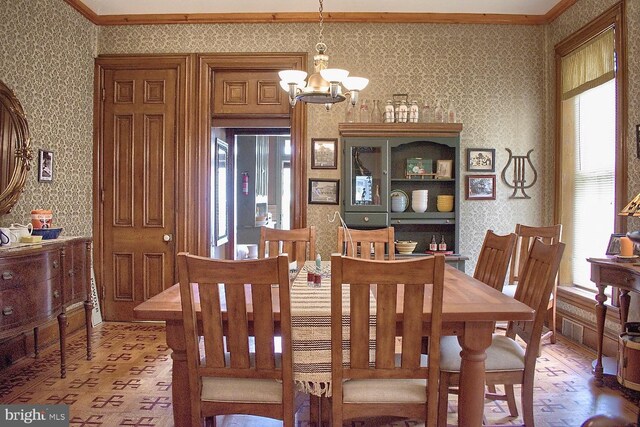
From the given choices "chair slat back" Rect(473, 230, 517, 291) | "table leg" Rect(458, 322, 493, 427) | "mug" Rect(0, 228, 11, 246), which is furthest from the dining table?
"mug" Rect(0, 228, 11, 246)

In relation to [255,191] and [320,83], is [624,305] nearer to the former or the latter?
[320,83]

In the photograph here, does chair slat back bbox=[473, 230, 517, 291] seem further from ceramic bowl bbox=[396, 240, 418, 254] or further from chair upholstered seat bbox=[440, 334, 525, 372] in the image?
ceramic bowl bbox=[396, 240, 418, 254]

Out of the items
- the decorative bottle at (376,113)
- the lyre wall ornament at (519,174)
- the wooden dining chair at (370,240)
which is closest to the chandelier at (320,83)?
the wooden dining chair at (370,240)

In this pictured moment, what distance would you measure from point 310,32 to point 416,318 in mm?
3612

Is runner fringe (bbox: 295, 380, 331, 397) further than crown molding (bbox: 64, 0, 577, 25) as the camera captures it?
No

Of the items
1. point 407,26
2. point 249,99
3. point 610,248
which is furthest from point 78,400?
point 407,26

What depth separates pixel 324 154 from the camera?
460 centimetres

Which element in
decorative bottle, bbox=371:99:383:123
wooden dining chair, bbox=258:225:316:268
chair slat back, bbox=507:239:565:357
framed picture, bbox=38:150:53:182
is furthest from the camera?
decorative bottle, bbox=371:99:383:123

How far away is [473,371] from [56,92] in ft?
12.7

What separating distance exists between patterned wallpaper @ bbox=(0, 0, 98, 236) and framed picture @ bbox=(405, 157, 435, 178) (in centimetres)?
304

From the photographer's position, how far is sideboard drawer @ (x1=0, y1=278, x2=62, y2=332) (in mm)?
2701

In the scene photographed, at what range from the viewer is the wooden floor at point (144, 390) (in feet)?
8.50

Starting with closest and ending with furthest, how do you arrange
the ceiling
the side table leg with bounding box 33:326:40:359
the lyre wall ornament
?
the side table leg with bounding box 33:326:40:359 → the ceiling → the lyre wall ornament

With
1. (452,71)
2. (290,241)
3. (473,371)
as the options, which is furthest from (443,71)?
(473,371)
